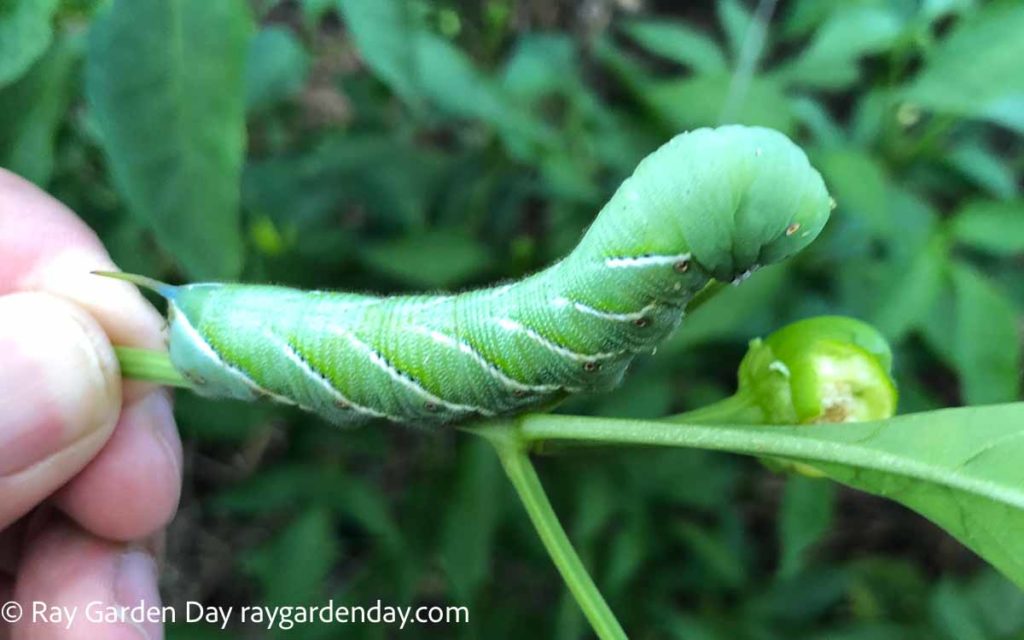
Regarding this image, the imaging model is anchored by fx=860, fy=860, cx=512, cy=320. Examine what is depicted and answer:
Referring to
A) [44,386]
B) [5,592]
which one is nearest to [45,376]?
[44,386]

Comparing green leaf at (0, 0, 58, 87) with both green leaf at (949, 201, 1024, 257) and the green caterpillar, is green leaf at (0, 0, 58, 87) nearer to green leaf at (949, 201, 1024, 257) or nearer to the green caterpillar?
the green caterpillar

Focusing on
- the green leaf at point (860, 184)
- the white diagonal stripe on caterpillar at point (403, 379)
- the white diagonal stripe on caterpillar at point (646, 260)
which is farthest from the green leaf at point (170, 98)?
the green leaf at point (860, 184)

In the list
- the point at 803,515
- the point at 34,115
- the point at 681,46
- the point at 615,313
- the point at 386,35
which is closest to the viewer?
the point at 615,313

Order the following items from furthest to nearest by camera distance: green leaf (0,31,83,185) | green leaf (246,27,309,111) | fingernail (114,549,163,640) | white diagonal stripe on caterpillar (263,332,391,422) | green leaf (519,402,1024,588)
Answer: green leaf (246,27,309,111) → fingernail (114,549,163,640) → green leaf (0,31,83,185) → white diagonal stripe on caterpillar (263,332,391,422) → green leaf (519,402,1024,588)

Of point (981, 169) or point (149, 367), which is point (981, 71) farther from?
point (149, 367)

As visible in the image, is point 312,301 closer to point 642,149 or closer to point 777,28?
point 642,149

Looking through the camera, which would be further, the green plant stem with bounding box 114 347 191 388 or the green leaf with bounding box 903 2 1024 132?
the green leaf with bounding box 903 2 1024 132
